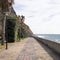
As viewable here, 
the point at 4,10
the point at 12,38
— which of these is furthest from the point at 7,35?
the point at 4,10

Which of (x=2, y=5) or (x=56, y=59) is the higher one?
(x=2, y=5)

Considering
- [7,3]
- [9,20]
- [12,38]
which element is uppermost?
[7,3]

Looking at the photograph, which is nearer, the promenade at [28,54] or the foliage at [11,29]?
the promenade at [28,54]

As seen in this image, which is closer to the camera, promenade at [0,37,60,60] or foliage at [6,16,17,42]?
promenade at [0,37,60,60]

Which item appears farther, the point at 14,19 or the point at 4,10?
the point at 14,19

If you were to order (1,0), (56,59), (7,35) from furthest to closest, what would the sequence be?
(7,35) < (1,0) < (56,59)

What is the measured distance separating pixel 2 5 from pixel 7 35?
12.9m

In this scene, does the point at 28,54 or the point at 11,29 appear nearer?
the point at 28,54

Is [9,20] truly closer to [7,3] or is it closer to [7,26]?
[7,26]

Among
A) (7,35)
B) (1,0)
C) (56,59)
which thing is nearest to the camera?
(56,59)

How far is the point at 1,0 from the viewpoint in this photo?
132 feet

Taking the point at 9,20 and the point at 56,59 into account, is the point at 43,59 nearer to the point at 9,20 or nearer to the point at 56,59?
the point at 56,59

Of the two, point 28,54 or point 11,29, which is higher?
point 11,29

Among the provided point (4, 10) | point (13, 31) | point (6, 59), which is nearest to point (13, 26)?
point (13, 31)
